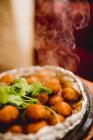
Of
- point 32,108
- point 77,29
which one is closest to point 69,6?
point 77,29

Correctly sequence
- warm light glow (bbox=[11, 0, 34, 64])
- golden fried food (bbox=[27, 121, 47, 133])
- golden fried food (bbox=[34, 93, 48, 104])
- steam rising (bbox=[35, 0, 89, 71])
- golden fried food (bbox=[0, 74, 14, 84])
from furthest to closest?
warm light glow (bbox=[11, 0, 34, 64])
steam rising (bbox=[35, 0, 89, 71])
golden fried food (bbox=[0, 74, 14, 84])
golden fried food (bbox=[34, 93, 48, 104])
golden fried food (bbox=[27, 121, 47, 133])

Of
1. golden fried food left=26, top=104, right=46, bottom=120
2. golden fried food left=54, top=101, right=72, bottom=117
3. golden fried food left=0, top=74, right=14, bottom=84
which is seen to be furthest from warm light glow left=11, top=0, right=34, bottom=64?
golden fried food left=26, top=104, right=46, bottom=120

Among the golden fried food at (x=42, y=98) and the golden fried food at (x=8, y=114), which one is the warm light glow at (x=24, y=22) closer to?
the golden fried food at (x=42, y=98)

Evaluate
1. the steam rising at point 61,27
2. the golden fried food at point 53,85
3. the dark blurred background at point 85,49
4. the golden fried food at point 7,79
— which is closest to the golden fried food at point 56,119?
the golden fried food at point 53,85

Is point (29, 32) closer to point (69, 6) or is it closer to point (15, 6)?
point (15, 6)

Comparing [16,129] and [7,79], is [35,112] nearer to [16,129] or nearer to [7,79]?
[16,129]

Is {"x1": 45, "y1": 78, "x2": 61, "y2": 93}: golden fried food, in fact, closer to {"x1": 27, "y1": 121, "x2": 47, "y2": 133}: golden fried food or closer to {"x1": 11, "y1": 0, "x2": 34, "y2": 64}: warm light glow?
{"x1": 27, "y1": 121, "x2": 47, "y2": 133}: golden fried food
